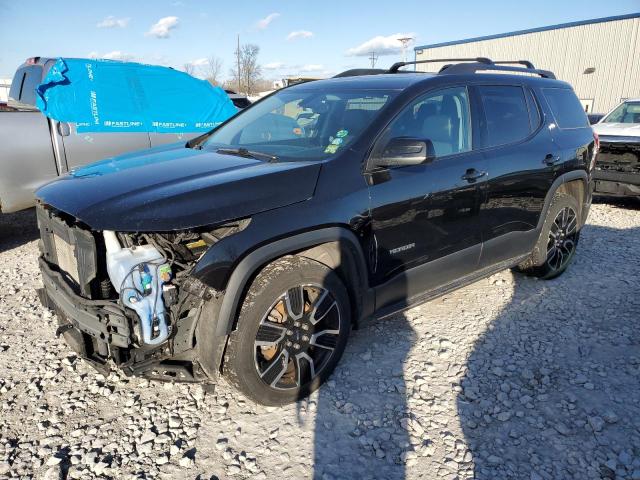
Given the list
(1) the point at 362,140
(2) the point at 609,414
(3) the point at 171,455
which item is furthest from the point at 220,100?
(2) the point at 609,414

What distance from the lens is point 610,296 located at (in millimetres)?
4504

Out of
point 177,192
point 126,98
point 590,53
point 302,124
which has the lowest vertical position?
point 177,192

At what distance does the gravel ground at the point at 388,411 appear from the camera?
97.7 inches

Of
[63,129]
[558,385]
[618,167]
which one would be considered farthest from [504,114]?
[618,167]

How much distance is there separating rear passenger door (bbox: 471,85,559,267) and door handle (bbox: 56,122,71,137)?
438cm

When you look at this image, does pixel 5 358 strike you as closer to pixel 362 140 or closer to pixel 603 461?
pixel 362 140

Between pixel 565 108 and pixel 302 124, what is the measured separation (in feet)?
9.13

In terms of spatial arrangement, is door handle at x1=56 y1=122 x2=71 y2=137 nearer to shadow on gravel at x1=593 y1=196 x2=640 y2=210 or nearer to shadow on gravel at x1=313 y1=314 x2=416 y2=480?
shadow on gravel at x1=313 y1=314 x2=416 y2=480

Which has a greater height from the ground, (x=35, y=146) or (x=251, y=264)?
(x=35, y=146)

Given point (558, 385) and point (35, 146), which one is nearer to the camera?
point (558, 385)

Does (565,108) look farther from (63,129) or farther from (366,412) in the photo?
(63,129)

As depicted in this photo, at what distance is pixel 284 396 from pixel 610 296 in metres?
3.36

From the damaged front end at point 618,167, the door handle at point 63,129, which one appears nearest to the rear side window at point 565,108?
the damaged front end at point 618,167

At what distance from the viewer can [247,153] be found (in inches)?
127
